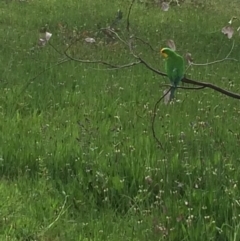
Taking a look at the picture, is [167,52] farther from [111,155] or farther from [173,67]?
[111,155]

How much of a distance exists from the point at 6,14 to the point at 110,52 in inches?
124

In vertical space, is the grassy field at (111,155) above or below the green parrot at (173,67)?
below

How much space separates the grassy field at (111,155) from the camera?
3369 millimetres

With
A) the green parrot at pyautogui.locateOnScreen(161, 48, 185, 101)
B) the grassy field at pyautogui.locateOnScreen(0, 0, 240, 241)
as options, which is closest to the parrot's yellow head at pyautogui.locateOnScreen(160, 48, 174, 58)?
the green parrot at pyautogui.locateOnScreen(161, 48, 185, 101)

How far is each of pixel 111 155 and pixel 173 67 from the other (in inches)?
70.9

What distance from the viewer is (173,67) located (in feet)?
7.81

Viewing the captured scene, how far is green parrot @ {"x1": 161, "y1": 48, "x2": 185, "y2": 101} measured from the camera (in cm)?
234

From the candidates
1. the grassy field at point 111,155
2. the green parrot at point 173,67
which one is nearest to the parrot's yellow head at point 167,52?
the green parrot at point 173,67

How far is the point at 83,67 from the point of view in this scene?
265 inches

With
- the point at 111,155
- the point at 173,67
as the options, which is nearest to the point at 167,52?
the point at 173,67

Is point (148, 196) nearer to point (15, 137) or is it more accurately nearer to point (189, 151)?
point (189, 151)

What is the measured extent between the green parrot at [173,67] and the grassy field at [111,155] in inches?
40.1

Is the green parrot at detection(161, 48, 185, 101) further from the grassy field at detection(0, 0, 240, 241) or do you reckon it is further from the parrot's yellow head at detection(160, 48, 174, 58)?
the grassy field at detection(0, 0, 240, 241)

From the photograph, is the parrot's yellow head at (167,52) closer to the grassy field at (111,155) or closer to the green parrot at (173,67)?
the green parrot at (173,67)
